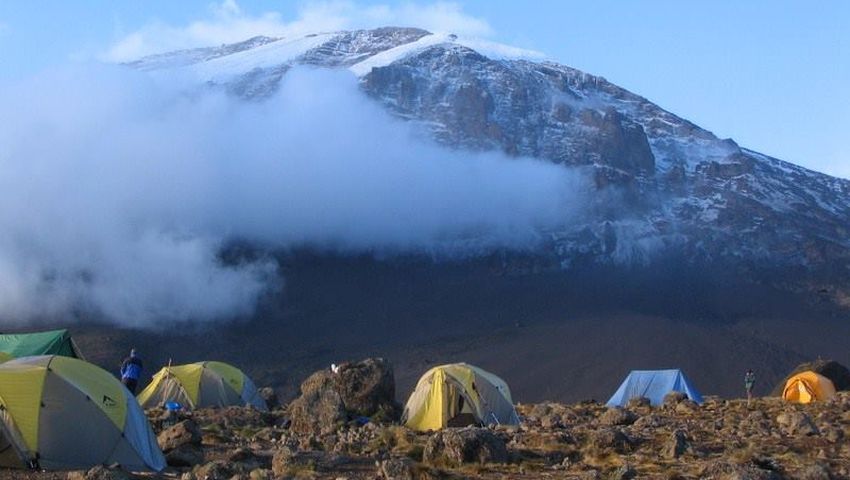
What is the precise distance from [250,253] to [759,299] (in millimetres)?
69964

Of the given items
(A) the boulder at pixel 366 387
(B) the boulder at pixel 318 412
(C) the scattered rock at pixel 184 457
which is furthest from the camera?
(A) the boulder at pixel 366 387

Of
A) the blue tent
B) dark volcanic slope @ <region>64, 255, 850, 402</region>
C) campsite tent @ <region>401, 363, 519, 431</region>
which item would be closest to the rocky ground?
campsite tent @ <region>401, 363, 519, 431</region>

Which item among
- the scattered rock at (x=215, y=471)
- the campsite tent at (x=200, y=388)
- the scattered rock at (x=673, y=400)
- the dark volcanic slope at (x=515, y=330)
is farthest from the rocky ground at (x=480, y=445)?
the dark volcanic slope at (x=515, y=330)

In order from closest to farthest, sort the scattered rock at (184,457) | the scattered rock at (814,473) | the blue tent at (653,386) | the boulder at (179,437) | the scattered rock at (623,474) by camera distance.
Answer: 1. the scattered rock at (623,474)
2. the scattered rock at (814,473)
3. the scattered rock at (184,457)
4. the boulder at (179,437)
5. the blue tent at (653,386)

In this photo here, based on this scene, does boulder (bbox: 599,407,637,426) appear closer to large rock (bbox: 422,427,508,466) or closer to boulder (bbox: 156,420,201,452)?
large rock (bbox: 422,427,508,466)

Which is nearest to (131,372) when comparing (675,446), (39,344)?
(39,344)

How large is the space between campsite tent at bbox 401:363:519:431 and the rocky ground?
3.00 ft

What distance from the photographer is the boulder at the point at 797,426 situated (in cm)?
2398

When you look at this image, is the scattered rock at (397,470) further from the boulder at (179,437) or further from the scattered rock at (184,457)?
the boulder at (179,437)

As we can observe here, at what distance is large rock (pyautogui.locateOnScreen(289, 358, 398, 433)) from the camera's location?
27812mm

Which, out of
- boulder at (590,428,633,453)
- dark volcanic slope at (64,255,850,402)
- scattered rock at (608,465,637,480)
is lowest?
dark volcanic slope at (64,255,850,402)

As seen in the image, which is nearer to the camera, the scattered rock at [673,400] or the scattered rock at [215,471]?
the scattered rock at [215,471]

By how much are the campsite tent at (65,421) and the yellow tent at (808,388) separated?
30.1m

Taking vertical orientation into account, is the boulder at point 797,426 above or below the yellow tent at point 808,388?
above
